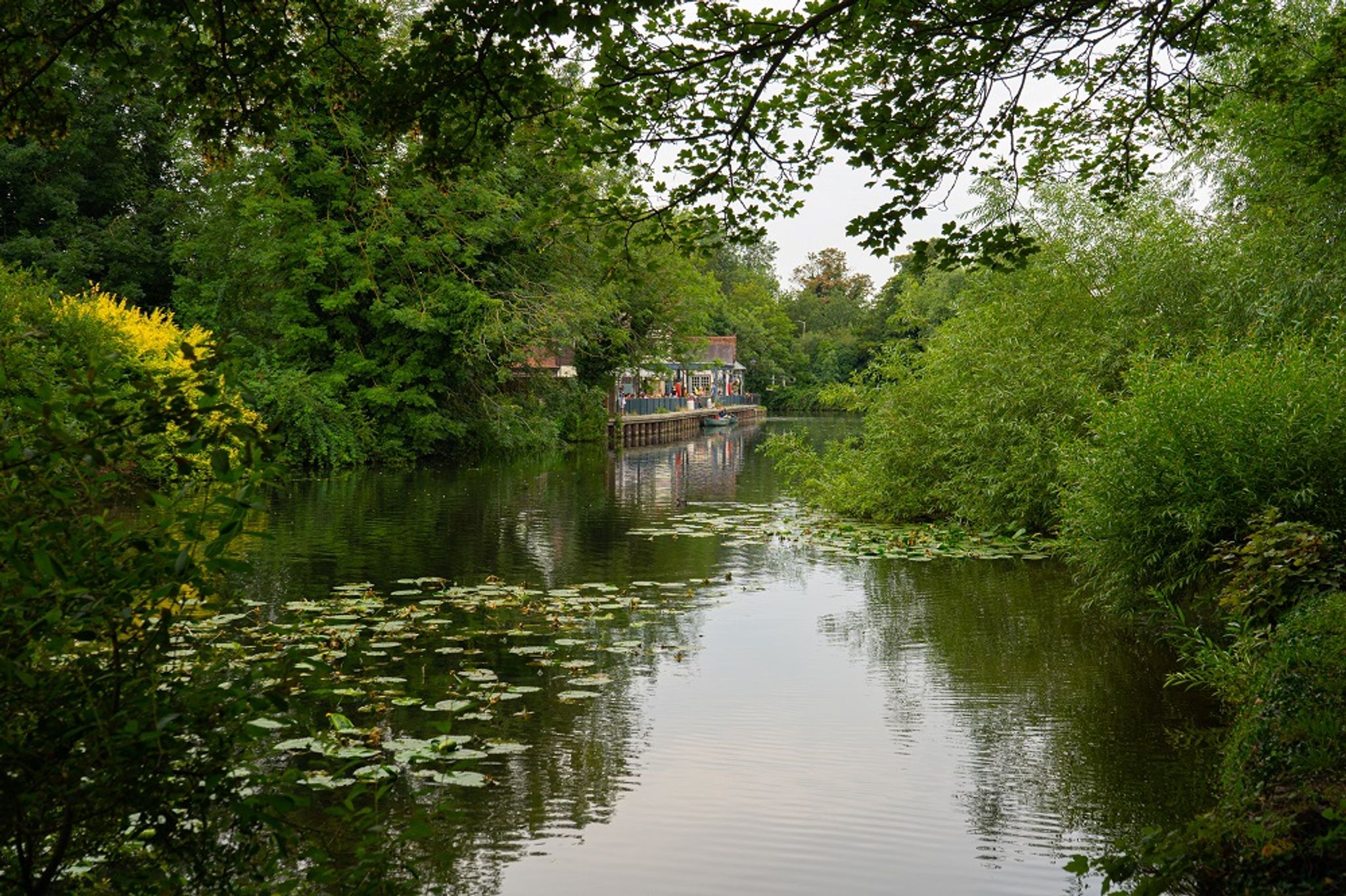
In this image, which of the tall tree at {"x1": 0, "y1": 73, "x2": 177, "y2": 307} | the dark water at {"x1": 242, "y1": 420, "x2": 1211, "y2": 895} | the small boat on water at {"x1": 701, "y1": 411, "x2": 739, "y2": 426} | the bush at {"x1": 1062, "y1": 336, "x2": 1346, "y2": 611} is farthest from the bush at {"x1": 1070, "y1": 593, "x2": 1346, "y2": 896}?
the small boat on water at {"x1": 701, "y1": 411, "x2": 739, "y2": 426}

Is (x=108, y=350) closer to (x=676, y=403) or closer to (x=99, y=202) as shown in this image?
(x=99, y=202)

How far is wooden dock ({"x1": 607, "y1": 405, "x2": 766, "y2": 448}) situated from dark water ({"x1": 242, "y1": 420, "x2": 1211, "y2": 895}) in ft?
115

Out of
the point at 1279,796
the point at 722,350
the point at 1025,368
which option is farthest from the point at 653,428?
the point at 1279,796

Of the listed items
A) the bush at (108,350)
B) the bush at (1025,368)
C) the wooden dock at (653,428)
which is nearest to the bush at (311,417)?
the bush at (108,350)

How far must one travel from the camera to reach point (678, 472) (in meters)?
35.9

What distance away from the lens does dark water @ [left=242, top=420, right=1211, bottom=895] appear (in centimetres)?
641

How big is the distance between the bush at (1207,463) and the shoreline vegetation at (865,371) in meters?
0.04

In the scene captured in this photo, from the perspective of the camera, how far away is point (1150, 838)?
187 inches

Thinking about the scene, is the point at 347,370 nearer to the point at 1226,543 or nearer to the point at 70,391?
the point at 1226,543

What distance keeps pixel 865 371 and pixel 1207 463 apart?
12.0 metres

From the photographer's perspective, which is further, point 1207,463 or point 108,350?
point 1207,463

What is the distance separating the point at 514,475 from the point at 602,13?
27325 millimetres

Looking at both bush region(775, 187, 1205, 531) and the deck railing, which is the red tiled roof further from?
bush region(775, 187, 1205, 531)

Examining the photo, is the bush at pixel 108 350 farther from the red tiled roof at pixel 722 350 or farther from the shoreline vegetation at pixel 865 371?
the red tiled roof at pixel 722 350
